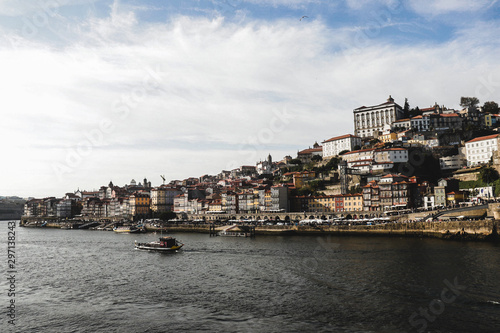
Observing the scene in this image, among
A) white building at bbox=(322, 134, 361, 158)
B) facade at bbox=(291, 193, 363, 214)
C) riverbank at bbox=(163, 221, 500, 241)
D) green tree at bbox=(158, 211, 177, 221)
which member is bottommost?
riverbank at bbox=(163, 221, 500, 241)

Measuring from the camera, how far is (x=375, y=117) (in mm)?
115750

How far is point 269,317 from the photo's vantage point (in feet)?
65.4

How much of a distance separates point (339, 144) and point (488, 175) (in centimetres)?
4645

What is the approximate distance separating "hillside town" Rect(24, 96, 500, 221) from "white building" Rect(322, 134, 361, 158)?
269 mm

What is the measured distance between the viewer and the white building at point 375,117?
113 m

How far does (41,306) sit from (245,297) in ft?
39.4

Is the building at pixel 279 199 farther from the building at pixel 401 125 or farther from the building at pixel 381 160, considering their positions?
the building at pixel 401 125

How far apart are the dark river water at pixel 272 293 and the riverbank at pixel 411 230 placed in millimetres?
5884

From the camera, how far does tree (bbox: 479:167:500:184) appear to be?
211 feet

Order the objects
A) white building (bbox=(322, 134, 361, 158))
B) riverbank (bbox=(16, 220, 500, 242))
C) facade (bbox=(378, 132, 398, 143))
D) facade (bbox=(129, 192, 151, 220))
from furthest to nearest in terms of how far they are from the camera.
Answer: facade (bbox=(129, 192, 151, 220)), white building (bbox=(322, 134, 361, 158)), facade (bbox=(378, 132, 398, 143)), riverbank (bbox=(16, 220, 500, 242))

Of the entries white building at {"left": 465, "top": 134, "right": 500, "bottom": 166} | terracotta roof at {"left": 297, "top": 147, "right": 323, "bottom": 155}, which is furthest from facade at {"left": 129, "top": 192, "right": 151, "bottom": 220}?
white building at {"left": 465, "top": 134, "right": 500, "bottom": 166}

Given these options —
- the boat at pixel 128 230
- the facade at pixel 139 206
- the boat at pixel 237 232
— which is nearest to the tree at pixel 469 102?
the boat at pixel 237 232

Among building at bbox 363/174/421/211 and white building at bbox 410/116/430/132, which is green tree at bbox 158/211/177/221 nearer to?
building at bbox 363/174/421/211

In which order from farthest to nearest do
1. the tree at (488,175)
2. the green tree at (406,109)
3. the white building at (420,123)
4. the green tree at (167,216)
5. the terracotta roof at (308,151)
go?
the terracotta roof at (308,151), the green tree at (406,109), the green tree at (167,216), the white building at (420,123), the tree at (488,175)
